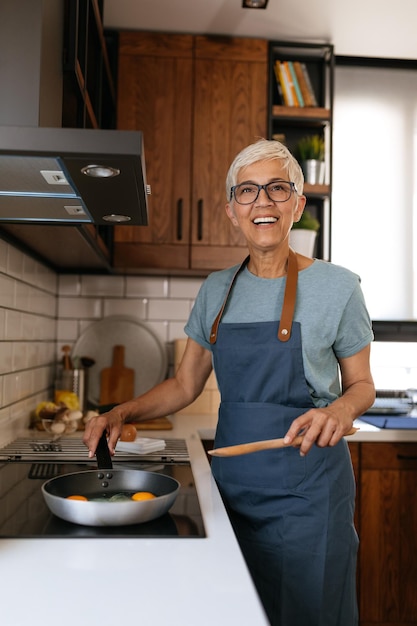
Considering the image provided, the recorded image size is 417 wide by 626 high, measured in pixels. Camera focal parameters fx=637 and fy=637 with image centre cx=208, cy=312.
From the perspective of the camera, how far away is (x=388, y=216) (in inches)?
121

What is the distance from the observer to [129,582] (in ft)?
2.97

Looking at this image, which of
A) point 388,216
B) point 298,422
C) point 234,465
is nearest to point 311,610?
point 234,465

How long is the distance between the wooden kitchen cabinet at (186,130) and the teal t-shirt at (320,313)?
976 mm

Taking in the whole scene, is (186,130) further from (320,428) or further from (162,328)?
(320,428)

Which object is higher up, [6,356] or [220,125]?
[220,125]

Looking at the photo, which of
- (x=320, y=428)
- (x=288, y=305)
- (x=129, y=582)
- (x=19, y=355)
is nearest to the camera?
(x=129, y=582)

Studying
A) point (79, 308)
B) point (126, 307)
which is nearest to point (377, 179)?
point (126, 307)

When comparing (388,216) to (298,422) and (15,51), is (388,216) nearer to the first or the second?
(298,422)

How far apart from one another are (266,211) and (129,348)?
143 centimetres

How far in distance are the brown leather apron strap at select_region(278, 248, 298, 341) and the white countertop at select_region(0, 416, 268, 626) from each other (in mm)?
583

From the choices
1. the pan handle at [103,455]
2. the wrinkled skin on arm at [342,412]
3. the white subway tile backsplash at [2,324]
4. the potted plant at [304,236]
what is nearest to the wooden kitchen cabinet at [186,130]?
the potted plant at [304,236]

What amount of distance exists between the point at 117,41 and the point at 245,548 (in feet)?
6.97

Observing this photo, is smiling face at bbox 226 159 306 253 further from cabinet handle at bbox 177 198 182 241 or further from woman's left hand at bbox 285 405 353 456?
cabinet handle at bbox 177 198 182 241

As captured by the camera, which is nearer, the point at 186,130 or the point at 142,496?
the point at 142,496
